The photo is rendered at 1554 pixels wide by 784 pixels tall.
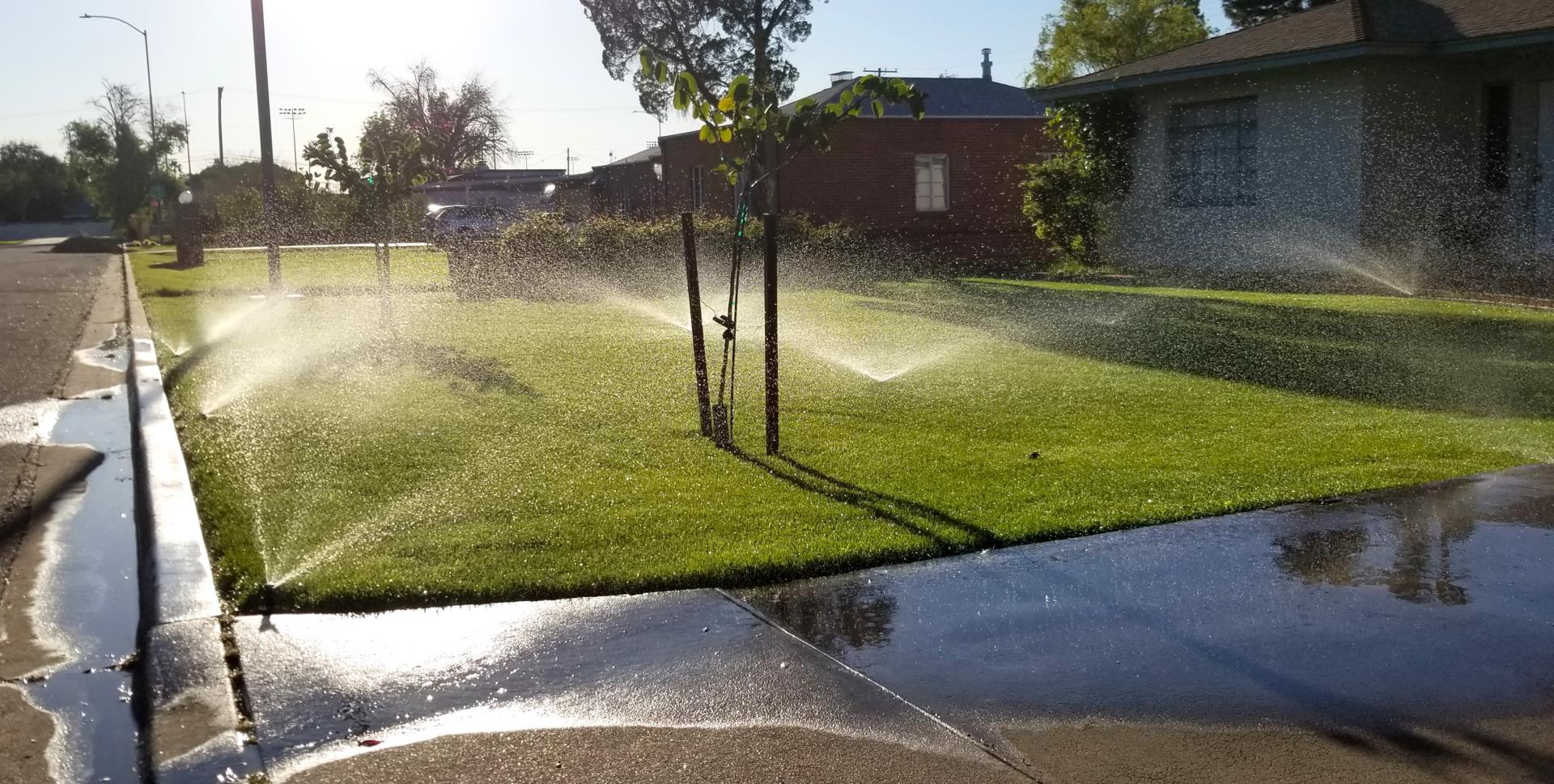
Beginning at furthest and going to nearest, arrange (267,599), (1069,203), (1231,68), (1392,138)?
(1069,203)
(1231,68)
(1392,138)
(267,599)

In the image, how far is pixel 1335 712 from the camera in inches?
151

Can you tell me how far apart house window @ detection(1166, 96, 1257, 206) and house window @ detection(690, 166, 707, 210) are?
16228 millimetres

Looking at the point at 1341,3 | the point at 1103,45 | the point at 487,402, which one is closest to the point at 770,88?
the point at 487,402

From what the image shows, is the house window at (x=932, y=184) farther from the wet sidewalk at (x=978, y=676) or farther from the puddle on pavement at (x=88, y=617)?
the wet sidewalk at (x=978, y=676)

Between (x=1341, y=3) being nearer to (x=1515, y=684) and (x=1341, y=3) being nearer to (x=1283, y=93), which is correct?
(x=1283, y=93)

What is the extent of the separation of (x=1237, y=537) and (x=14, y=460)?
6835mm

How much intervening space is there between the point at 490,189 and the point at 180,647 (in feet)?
214

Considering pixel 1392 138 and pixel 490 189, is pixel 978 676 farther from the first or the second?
pixel 490 189

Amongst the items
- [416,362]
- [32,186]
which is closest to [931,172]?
[416,362]

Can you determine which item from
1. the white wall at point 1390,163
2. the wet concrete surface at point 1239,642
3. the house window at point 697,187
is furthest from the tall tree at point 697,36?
the wet concrete surface at point 1239,642

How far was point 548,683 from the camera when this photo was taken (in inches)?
161

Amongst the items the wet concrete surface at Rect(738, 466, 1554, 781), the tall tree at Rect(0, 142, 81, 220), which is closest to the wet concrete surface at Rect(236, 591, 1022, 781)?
the wet concrete surface at Rect(738, 466, 1554, 781)

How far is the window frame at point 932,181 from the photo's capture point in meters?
31.3

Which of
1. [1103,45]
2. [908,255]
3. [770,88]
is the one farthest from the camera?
[1103,45]
